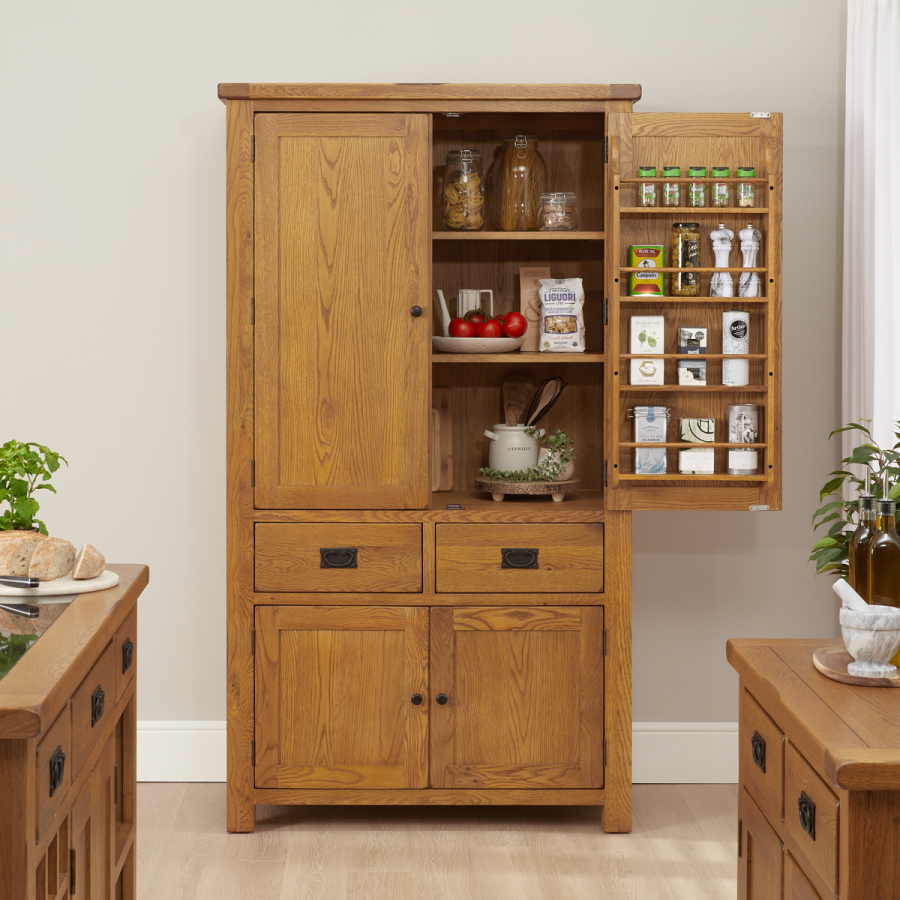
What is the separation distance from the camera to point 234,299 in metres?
2.65

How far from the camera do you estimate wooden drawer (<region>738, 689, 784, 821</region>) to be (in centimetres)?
145

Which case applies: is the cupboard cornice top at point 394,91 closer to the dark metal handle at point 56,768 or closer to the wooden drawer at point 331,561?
the wooden drawer at point 331,561

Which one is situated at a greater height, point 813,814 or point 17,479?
point 17,479

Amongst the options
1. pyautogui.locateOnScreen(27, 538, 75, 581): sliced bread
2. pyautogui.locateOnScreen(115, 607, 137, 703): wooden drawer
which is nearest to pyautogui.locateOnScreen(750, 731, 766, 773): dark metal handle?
pyautogui.locateOnScreen(115, 607, 137, 703): wooden drawer

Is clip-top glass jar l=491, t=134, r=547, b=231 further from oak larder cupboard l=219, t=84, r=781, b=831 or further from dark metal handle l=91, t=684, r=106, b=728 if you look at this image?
dark metal handle l=91, t=684, r=106, b=728

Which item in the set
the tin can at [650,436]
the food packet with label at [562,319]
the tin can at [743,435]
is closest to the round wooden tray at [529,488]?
the tin can at [650,436]

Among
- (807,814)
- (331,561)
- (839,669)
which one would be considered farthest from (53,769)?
(331,561)

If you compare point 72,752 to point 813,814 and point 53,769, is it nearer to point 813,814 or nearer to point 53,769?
point 53,769

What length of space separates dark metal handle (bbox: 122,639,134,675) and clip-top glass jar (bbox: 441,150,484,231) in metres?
1.46

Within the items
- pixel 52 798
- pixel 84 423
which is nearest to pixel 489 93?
pixel 84 423

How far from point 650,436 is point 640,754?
3.73 ft

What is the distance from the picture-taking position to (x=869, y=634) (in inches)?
55.7

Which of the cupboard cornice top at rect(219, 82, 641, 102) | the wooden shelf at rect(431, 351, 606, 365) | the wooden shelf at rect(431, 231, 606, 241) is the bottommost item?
the wooden shelf at rect(431, 351, 606, 365)

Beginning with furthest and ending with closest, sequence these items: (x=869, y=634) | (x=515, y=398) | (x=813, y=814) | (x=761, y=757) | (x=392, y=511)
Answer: (x=515, y=398)
(x=392, y=511)
(x=761, y=757)
(x=869, y=634)
(x=813, y=814)
